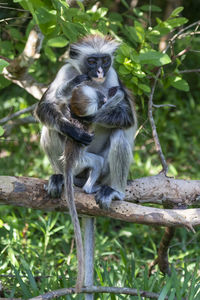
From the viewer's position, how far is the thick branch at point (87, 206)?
3.84 metres

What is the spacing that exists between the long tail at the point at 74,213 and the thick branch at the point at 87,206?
1.12ft

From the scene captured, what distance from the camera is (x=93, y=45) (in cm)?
498

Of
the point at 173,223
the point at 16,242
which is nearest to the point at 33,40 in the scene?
the point at 16,242

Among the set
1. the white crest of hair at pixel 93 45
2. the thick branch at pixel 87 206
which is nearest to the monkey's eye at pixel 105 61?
the white crest of hair at pixel 93 45

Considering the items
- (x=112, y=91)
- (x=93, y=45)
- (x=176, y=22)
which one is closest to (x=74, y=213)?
(x=112, y=91)

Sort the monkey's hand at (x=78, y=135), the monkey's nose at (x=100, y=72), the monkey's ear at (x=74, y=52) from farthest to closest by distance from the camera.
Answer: the monkey's ear at (x=74, y=52), the monkey's nose at (x=100, y=72), the monkey's hand at (x=78, y=135)

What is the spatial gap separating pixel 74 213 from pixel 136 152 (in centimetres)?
481

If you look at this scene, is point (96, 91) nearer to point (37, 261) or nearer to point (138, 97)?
point (138, 97)

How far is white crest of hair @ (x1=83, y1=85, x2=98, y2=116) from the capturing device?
409 cm

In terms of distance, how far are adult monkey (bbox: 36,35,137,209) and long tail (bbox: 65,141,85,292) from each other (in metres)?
0.25

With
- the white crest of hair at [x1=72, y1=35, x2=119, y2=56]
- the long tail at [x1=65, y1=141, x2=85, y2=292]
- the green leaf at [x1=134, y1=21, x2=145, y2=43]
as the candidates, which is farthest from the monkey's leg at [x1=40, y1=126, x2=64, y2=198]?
the green leaf at [x1=134, y1=21, x2=145, y2=43]

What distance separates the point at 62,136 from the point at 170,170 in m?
3.36

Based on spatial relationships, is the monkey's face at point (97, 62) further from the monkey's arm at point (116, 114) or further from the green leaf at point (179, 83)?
the green leaf at point (179, 83)

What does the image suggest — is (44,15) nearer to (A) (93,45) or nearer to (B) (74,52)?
(B) (74,52)
